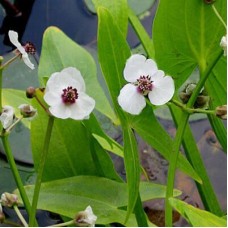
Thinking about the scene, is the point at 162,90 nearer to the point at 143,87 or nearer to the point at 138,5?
the point at 143,87

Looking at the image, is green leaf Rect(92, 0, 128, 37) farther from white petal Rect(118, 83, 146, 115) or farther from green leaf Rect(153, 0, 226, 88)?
white petal Rect(118, 83, 146, 115)

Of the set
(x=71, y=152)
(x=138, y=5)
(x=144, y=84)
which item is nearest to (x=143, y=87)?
(x=144, y=84)

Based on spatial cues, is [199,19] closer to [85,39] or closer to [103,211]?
[103,211]

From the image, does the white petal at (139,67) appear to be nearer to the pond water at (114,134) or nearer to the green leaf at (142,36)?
the green leaf at (142,36)

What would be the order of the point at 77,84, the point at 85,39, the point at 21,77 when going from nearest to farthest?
the point at 77,84, the point at 21,77, the point at 85,39

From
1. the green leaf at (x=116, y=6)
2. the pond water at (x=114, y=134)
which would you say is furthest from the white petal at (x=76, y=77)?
the pond water at (x=114, y=134)

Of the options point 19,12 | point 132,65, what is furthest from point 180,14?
point 19,12
